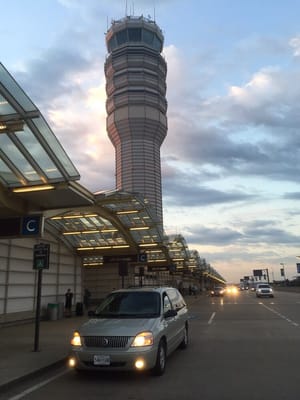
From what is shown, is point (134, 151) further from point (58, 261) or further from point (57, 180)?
point (57, 180)

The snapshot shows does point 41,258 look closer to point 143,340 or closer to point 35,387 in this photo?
point 35,387

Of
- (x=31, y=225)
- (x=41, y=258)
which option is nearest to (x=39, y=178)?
(x=31, y=225)

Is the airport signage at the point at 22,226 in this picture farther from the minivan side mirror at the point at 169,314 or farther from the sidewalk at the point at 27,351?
the minivan side mirror at the point at 169,314

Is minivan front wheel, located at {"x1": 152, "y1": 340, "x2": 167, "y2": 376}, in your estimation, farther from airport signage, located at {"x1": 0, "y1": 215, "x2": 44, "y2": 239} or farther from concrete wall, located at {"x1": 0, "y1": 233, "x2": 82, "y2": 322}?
concrete wall, located at {"x1": 0, "y1": 233, "x2": 82, "y2": 322}

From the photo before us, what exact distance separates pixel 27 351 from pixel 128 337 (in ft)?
15.0

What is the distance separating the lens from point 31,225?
1422 centimetres

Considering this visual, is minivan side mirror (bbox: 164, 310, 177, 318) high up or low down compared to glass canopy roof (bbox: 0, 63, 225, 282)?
down

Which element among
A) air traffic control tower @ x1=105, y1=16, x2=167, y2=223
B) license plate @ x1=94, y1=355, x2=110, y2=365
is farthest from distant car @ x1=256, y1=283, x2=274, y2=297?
air traffic control tower @ x1=105, y1=16, x2=167, y2=223

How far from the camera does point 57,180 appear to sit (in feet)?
44.6

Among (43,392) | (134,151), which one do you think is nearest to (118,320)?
(43,392)

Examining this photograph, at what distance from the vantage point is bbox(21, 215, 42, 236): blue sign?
1411 centimetres

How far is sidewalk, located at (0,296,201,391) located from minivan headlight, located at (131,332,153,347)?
2231 mm

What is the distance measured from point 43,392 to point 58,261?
59.7 ft

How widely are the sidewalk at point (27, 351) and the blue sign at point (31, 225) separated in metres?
3.25
